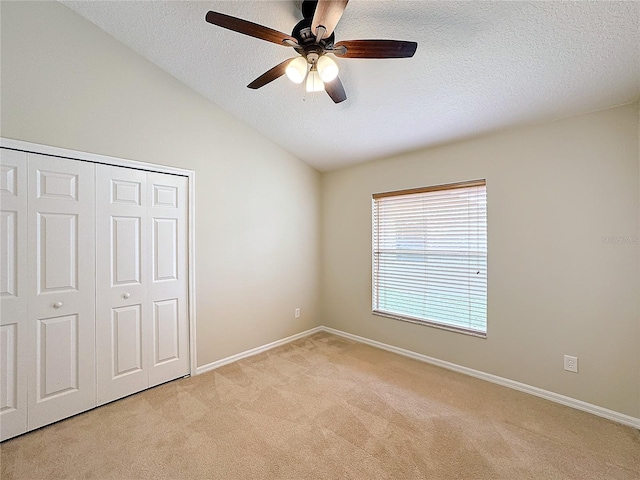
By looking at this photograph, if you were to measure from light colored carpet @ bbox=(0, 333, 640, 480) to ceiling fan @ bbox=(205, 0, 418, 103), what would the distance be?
7.74 ft

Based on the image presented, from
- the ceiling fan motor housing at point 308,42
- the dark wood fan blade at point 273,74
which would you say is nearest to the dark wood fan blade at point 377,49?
the ceiling fan motor housing at point 308,42

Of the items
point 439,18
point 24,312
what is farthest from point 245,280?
point 439,18

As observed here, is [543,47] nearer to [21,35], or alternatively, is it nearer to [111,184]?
[111,184]

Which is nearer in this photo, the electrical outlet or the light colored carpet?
the light colored carpet

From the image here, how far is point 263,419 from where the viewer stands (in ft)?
7.14

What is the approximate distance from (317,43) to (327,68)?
5.4 inches

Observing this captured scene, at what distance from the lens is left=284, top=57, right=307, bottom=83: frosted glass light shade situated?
5.74ft

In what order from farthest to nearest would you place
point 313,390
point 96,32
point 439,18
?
point 313,390 < point 96,32 < point 439,18

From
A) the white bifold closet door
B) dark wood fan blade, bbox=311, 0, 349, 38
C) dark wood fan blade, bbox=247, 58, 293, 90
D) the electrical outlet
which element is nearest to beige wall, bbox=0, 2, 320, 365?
the white bifold closet door

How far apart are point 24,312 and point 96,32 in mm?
2269

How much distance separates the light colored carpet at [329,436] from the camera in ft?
5.60

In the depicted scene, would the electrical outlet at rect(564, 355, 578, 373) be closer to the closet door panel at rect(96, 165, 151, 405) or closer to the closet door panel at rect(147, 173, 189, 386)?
the closet door panel at rect(147, 173, 189, 386)

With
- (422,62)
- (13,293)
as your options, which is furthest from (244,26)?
(13,293)

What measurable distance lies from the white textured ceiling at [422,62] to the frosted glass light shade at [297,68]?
0.45 m
